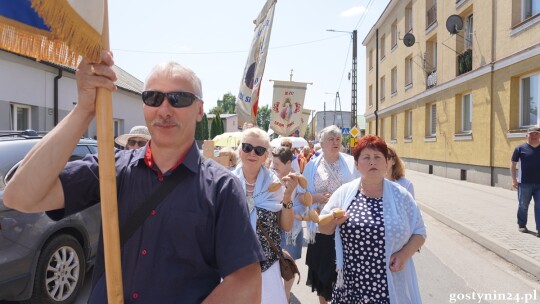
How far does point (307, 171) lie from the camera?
4.90 meters

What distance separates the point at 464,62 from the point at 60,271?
17.4 m

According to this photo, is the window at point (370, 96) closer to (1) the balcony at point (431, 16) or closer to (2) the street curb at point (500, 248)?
(1) the balcony at point (431, 16)

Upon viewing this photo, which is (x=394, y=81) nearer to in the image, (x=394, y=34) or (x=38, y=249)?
(x=394, y=34)

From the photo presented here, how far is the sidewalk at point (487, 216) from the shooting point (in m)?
6.23

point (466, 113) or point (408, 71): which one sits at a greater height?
point (408, 71)

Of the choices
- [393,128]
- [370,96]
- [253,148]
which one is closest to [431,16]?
[393,128]

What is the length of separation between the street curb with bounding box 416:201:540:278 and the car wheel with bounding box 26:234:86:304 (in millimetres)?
5803

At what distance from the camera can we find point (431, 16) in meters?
21.3

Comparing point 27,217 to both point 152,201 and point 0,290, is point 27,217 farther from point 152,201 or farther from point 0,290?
point 152,201

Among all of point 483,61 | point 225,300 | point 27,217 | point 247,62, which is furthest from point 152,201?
point 483,61

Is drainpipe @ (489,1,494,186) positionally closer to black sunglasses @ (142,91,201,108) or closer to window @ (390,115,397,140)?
window @ (390,115,397,140)

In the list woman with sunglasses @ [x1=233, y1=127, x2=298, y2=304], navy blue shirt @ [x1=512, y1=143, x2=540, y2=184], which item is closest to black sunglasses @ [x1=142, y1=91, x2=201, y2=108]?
woman with sunglasses @ [x1=233, y1=127, x2=298, y2=304]

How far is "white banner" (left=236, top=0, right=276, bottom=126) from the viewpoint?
7.18 m

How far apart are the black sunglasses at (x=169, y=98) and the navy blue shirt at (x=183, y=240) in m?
0.25
